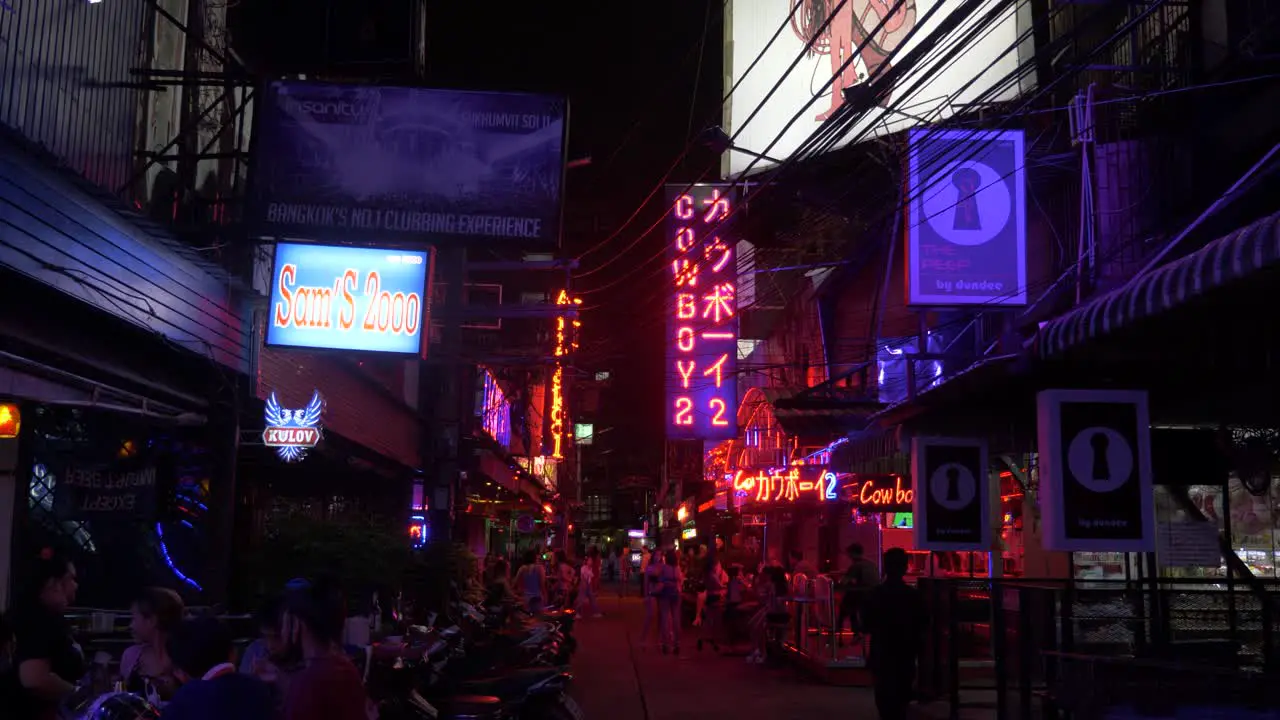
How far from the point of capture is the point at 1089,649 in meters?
8.55

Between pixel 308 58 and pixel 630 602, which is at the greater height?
pixel 308 58

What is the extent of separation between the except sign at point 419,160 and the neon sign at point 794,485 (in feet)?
31.9

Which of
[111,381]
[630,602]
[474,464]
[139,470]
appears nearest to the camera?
[111,381]

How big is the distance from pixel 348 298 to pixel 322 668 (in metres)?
10.8

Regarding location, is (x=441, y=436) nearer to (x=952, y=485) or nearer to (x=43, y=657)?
(x=952, y=485)

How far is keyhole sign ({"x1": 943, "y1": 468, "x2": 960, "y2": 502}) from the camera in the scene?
11.9 meters

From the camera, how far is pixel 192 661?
13.8ft

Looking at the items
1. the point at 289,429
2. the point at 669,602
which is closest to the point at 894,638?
the point at 289,429

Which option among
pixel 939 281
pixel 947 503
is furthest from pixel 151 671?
pixel 939 281

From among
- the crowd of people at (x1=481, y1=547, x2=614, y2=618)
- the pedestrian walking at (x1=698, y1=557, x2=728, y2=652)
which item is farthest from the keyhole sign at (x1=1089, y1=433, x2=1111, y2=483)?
the pedestrian walking at (x1=698, y1=557, x2=728, y2=652)

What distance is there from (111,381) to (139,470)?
124 cm

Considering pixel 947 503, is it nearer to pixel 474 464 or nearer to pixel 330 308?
pixel 330 308

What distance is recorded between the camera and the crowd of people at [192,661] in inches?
149

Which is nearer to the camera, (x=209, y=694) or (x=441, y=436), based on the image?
(x=209, y=694)
